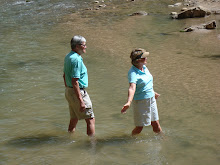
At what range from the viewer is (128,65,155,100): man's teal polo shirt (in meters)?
5.63

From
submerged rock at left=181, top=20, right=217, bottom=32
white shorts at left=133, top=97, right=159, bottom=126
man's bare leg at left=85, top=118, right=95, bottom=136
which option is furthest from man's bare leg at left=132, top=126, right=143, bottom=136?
submerged rock at left=181, top=20, right=217, bottom=32

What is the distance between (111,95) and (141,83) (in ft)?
11.2

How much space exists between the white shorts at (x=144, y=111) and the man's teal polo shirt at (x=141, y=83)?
0.09 meters

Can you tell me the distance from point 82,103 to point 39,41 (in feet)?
35.6

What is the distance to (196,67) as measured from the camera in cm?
1096

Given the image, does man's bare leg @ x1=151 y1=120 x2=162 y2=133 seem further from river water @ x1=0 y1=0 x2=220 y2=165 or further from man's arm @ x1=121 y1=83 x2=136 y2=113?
man's arm @ x1=121 y1=83 x2=136 y2=113

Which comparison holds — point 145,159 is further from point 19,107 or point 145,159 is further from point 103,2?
point 103,2

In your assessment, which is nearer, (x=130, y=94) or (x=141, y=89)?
(x=130, y=94)

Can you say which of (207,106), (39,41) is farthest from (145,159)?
(39,41)

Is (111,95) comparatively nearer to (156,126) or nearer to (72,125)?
(72,125)

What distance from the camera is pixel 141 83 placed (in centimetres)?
567

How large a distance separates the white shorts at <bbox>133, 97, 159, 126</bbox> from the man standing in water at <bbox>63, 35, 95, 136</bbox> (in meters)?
0.76

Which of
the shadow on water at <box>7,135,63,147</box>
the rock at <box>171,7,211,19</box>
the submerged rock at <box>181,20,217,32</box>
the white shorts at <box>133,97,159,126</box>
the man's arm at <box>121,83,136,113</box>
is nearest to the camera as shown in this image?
the man's arm at <box>121,83,136,113</box>

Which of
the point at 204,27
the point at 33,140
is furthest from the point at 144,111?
the point at 204,27
